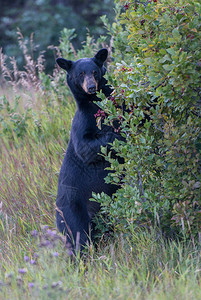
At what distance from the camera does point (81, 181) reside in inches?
151

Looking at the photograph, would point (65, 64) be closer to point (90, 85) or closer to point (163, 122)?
point (90, 85)

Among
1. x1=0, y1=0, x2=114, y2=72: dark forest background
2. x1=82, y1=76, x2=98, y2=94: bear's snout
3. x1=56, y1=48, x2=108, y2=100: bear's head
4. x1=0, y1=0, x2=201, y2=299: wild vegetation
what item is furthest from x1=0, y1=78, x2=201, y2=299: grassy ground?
x1=0, y1=0, x2=114, y2=72: dark forest background

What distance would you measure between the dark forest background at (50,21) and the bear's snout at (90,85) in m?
7.43

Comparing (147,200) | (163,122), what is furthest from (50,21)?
(147,200)

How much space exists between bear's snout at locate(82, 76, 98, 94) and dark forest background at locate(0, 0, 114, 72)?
7.43 meters

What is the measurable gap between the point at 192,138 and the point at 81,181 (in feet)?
4.34

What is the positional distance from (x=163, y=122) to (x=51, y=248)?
4.10ft

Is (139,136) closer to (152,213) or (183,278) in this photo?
(152,213)

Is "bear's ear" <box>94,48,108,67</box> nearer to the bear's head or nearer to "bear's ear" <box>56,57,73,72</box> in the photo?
the bear's head

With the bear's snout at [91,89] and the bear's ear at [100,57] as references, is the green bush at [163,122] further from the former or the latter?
the bear's ear at [100,57]

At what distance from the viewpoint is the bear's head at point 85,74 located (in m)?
3.89

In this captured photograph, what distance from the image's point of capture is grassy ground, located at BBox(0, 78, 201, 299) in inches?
96.4

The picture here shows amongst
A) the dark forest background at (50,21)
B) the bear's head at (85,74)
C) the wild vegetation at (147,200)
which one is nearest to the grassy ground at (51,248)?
the wild vegetation at (147,200)

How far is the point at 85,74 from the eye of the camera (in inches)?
159
